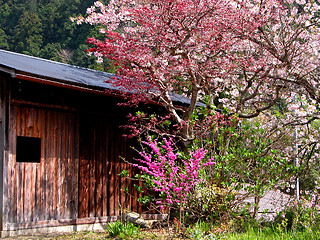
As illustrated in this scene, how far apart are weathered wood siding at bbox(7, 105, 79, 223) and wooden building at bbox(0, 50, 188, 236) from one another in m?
0.02

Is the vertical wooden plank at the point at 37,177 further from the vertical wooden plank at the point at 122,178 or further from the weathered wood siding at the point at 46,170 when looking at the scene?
the vertical wooden plank at the point at 122,178

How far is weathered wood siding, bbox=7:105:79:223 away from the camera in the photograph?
7477mm

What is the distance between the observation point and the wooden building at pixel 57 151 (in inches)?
292

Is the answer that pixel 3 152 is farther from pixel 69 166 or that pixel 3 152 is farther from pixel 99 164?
pixel 99 164

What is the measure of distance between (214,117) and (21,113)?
3788mm

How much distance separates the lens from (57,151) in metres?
8.20

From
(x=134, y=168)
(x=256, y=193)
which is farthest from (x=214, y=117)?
(x=134, y=168)

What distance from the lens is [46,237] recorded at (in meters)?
7.37

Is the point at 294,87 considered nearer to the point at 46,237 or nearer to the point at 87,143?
Result: the point at 87,143

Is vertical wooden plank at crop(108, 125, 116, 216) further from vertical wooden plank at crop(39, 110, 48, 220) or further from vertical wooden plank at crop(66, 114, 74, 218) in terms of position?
vertical wooden plank at crop(39, 110, 48, 220)

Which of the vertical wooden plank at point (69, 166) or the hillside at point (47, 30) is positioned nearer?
the vertical wooden plank at point (69, 166)

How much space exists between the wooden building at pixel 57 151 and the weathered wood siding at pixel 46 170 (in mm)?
18

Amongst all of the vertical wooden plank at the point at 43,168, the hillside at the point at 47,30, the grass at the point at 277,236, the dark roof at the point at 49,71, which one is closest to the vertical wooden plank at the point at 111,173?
the dark roof at the point at 49,71

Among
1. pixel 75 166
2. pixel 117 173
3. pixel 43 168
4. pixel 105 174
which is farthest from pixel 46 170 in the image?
pixel 117 173
